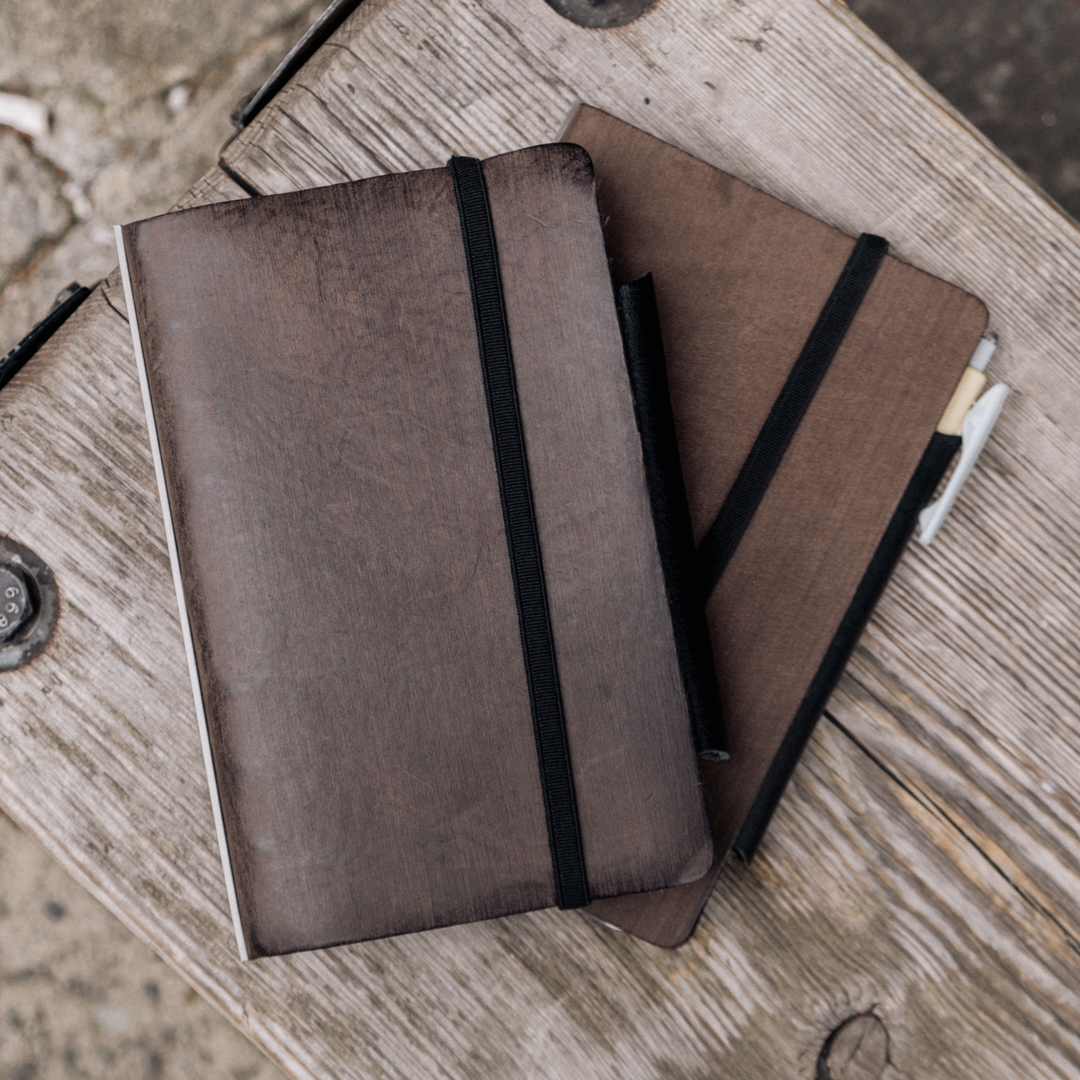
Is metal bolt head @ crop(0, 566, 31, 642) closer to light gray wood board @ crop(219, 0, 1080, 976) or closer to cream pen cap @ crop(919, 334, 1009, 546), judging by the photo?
light gray wood board @ crop(219, 0, 1080, 976)

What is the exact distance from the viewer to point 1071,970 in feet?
2.97

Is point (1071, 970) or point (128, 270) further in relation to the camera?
point (1071, 970)

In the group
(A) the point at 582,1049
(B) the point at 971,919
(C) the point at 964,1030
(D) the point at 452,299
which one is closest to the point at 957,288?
(D) the point at 452,299

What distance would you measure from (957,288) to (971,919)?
26.6 inches

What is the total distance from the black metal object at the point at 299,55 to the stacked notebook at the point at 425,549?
0.26 m

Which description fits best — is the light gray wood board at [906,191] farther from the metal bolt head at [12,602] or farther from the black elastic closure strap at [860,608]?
the metal bolt head at [12,602]

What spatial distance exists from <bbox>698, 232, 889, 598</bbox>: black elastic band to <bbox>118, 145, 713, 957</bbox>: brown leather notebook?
0.11 meters

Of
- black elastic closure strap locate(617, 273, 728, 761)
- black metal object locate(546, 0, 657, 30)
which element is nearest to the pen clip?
black elastic closure strap locate(617, 273, 728, 761)

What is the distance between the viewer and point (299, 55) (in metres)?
0.93

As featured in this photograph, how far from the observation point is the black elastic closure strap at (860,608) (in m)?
0.88

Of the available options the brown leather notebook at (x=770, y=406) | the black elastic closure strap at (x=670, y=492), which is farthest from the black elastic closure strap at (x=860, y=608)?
the black elastic closure strap at (x=670, y=492)

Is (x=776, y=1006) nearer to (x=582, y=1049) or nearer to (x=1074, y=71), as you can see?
(x=582, y=1049)

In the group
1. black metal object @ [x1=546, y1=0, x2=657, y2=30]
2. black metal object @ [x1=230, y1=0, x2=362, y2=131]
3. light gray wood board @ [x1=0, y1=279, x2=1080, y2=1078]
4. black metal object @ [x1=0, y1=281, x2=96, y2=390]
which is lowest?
light gray wood board @ [x1=0, y1=279, x2=1080, y2=1078]

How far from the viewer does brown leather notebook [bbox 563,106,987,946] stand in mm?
867
